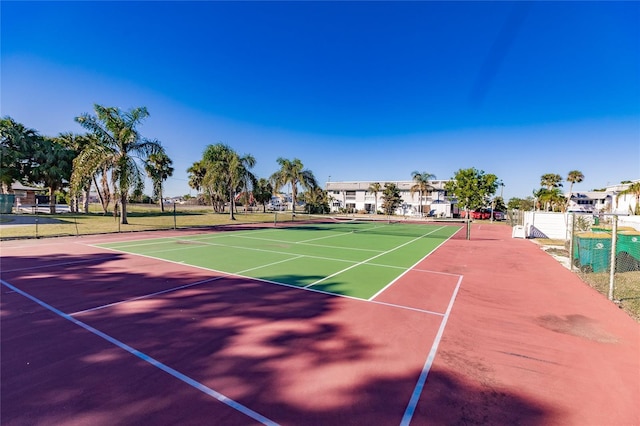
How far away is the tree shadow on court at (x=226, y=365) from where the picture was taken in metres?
3.66

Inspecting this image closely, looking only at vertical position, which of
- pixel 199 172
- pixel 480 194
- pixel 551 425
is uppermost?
pixel 199 172

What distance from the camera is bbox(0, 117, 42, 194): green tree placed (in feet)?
117

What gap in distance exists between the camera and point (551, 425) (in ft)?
11.7

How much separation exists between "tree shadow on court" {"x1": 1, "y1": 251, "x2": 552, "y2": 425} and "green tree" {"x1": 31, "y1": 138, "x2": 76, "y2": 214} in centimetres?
4204

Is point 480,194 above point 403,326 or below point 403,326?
above

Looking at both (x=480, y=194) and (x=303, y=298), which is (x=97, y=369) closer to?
(x=303, y=298)

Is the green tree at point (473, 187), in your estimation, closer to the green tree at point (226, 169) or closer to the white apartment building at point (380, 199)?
the white apartment building at point (380, 199)

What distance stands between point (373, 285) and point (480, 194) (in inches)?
1923

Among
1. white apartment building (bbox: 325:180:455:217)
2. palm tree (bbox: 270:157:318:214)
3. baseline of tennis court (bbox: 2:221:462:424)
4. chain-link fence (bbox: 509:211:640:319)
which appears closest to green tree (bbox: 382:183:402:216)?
white apartment building (bbox: 325:180:455:217)

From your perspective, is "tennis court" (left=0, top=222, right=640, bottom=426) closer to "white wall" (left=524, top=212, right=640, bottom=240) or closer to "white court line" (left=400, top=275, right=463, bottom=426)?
"white court line" (left=400, top=275, right=463, bottom=426)

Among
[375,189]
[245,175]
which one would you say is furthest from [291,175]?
[375,189]

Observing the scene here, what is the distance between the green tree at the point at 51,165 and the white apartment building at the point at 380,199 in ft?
182

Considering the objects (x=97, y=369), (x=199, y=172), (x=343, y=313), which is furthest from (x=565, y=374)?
(x=199, y=172)

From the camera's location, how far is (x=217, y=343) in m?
5.35
